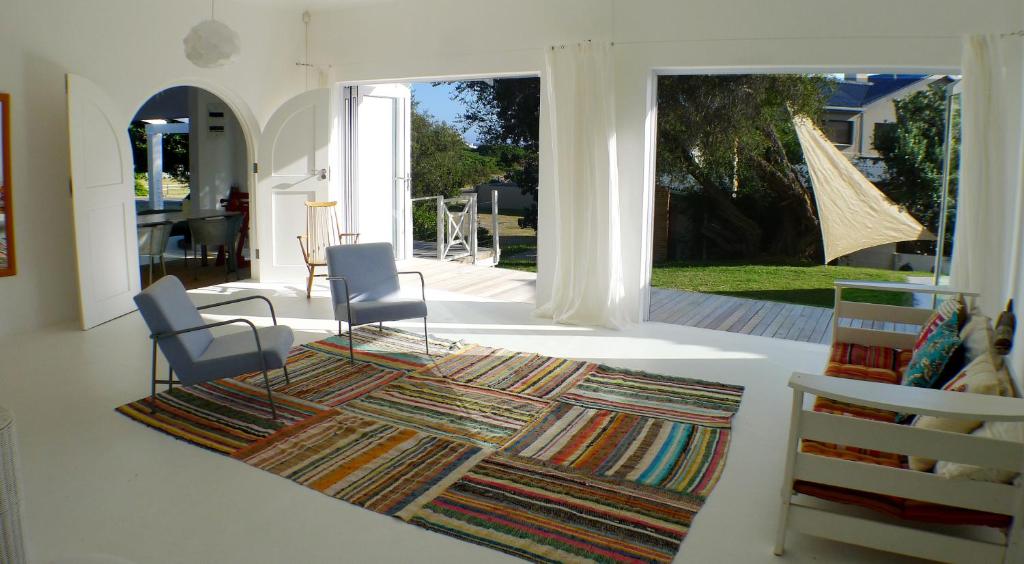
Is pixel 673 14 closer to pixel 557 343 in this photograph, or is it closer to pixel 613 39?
pixel 613 39

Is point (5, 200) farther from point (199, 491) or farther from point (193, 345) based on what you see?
point (199, 491)

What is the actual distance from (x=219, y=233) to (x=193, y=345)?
14.9ft

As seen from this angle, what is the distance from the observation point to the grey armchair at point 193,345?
3.82m

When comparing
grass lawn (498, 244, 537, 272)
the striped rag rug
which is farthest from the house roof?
the striped rag rug

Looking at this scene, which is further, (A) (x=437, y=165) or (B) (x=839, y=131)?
(A) (x=437, y=165)

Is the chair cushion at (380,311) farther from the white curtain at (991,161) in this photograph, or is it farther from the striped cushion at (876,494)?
the white curtain at (991,161)

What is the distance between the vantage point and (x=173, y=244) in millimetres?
10328

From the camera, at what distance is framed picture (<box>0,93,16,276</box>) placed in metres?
5.41

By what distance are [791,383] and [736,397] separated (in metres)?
1.94

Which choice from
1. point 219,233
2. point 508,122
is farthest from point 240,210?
point 508,122

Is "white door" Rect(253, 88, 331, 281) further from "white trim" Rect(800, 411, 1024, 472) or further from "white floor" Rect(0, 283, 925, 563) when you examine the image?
"white trim" Rect(800, 411, 1024, 472)

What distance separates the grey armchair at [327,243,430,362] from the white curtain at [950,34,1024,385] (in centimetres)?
353

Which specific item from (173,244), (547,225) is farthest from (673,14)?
(173,244)

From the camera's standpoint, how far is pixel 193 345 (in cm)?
406
